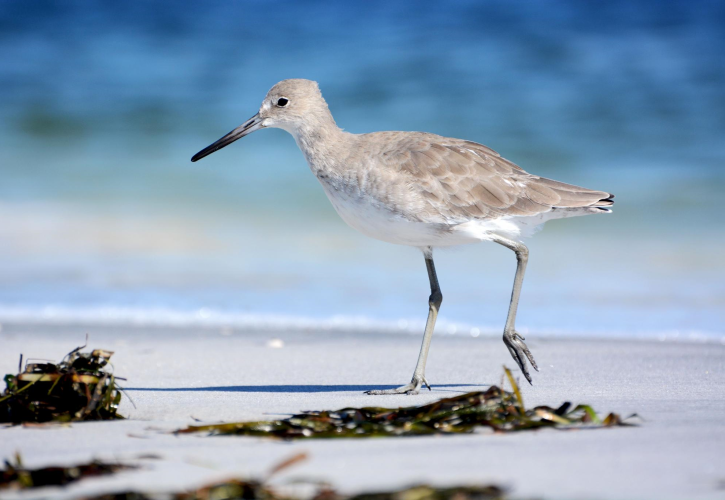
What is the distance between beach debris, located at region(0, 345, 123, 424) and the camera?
12.4 ft

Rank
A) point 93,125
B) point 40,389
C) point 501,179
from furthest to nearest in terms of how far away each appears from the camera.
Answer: point 93,125, point 501,179, point 40,389

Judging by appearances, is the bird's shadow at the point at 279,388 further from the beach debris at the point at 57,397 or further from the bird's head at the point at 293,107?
the bird's head at the point at 293,107

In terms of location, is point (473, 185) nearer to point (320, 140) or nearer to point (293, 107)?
point (320, 140)

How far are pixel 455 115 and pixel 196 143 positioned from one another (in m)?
5.08

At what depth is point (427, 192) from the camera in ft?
16.4

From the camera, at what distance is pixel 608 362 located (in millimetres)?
5523

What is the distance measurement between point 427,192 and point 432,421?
1.86 meters

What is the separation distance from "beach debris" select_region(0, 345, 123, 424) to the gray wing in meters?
2.13

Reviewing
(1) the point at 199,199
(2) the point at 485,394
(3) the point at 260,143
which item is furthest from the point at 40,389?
(3) the point at 260,143

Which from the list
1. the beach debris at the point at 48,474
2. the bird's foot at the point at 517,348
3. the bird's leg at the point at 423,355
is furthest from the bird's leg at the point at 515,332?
the beach debris at the point at 48,474

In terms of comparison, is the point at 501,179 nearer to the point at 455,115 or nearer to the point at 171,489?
the point at 171,489

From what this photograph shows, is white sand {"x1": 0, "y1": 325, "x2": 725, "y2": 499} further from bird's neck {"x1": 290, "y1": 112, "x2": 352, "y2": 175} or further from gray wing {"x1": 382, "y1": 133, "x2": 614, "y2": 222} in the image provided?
bird's neck {"x1": 290, "y1": 112, "x2": 352, "y2": 175}

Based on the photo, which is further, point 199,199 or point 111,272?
point 199,199

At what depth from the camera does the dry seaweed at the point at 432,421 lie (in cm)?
334
